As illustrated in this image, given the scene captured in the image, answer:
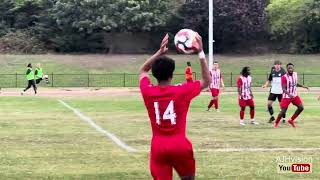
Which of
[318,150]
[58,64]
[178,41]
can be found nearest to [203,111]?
[318,150]

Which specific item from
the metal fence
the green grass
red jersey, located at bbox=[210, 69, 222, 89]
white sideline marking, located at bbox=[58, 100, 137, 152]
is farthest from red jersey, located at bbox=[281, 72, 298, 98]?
the green grass

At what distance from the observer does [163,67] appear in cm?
679

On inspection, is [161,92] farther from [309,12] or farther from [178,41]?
[309,12]

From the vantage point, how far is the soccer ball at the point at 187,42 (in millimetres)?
6848

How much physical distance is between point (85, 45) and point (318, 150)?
52.0 meters

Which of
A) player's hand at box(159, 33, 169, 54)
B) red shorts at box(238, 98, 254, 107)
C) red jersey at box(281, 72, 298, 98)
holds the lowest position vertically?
red shorts at box(238, 98, 254, 107)

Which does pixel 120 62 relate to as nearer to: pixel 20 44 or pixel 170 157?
pixel 20 44

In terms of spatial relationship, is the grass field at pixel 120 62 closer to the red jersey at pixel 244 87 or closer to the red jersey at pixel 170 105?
the red jersey at pixel 244 87

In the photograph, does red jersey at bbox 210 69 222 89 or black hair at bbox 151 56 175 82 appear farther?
red jersey at bbox 210 69 222 89

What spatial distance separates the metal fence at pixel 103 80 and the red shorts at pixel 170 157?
135ft

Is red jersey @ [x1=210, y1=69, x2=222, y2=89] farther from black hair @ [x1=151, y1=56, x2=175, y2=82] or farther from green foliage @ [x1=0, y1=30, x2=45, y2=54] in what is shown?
green foliage @ [x1=0, y1=30, x2=45, y2=54]

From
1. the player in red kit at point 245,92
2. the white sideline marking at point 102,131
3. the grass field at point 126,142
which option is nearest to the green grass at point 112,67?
the white sideline marking at point 102,131

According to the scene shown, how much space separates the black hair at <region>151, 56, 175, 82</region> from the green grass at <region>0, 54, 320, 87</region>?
42637mm

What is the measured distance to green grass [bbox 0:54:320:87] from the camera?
50375 mm
